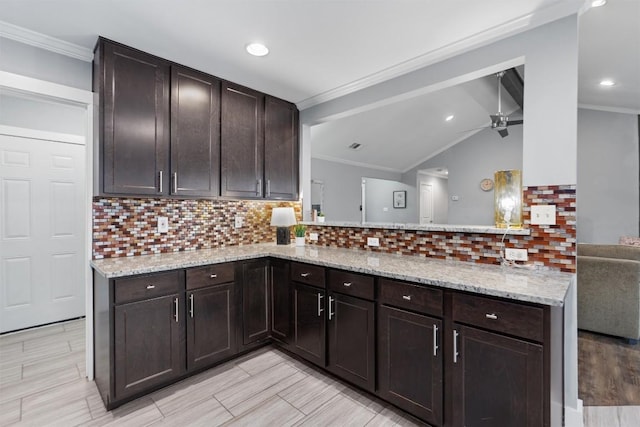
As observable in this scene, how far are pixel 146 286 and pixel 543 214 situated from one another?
2.58 m

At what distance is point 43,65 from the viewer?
7.06 feet

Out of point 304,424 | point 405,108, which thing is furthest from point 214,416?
point 405,108

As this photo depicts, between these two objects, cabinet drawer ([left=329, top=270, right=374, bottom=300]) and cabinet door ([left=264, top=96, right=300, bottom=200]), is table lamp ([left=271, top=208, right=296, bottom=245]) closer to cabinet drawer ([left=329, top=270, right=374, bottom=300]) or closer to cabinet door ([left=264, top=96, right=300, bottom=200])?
cabinet door ([left=264, top=96, right=300, bottom=200])

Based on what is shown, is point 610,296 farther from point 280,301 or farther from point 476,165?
point 476,165

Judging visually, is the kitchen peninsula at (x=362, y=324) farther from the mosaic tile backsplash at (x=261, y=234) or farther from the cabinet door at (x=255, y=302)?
the mosaic tile backsplash at (x=261, y=234)

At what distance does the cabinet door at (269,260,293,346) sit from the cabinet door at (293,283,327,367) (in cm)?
10

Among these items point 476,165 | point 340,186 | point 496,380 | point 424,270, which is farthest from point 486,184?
point 496,380

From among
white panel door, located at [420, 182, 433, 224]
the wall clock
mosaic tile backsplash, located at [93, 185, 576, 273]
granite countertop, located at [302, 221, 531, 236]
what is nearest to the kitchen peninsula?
mosaic tile backsplash, located at [93, 185, 576, 273]

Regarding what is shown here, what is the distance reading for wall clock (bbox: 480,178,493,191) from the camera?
643 cm

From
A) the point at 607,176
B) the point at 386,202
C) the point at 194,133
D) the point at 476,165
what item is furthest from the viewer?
the point at 386,202

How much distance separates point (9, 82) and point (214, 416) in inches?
100.0

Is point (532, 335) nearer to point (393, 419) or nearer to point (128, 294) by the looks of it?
point (393, 419)

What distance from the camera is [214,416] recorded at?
6.27 ft

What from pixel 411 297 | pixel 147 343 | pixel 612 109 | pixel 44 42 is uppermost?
pixel 612 109
